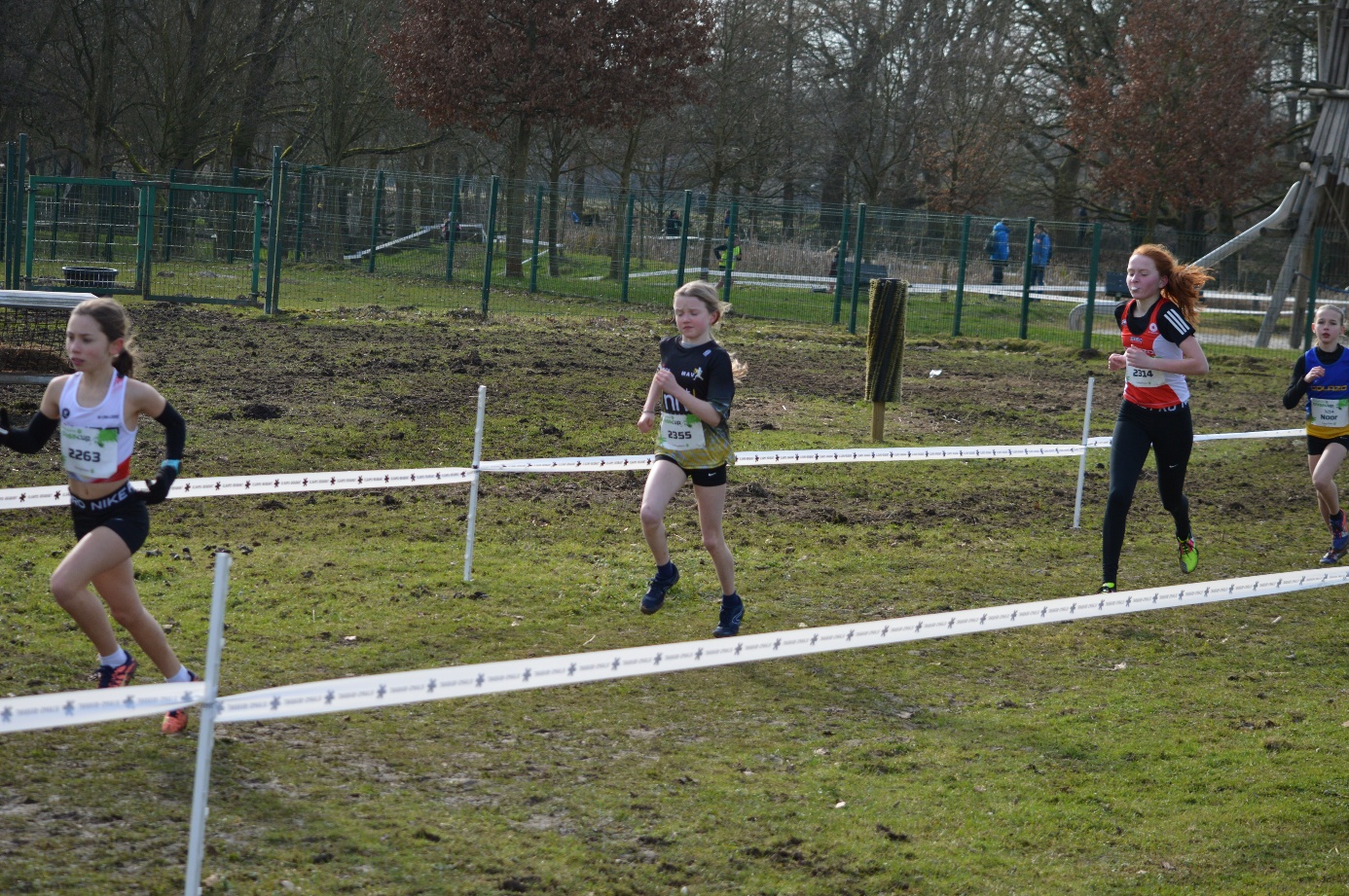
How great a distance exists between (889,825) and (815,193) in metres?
41.6

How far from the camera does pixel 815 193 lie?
44906 millimetres

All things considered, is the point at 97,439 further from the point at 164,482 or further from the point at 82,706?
the point at 82,706

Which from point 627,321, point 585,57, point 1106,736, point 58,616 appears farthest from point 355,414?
point 585,57

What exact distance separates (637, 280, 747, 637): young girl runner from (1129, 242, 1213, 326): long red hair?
2.67 meters

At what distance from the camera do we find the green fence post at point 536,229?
85.8 ft

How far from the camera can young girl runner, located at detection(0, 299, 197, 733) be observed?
5.03m

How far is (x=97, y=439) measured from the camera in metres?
5.09

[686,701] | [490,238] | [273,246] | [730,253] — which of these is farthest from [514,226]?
[686,701]

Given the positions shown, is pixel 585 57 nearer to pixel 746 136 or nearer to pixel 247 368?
pixel 746 136

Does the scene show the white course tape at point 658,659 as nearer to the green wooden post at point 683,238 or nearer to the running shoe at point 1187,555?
the running shoe at point 1187,555

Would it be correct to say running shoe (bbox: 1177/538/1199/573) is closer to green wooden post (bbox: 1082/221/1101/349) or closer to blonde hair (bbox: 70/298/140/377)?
blonde hair (bbox: 70/298/140/377)

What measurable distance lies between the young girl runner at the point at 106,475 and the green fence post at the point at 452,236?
19.4m

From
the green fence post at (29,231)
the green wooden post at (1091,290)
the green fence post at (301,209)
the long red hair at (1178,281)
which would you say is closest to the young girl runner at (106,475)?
the long red hair at (1178,281)

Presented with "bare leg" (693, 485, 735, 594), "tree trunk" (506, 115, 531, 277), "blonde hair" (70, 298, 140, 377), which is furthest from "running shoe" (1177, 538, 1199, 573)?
"tree trunk" (506, 115, 531, 277)
